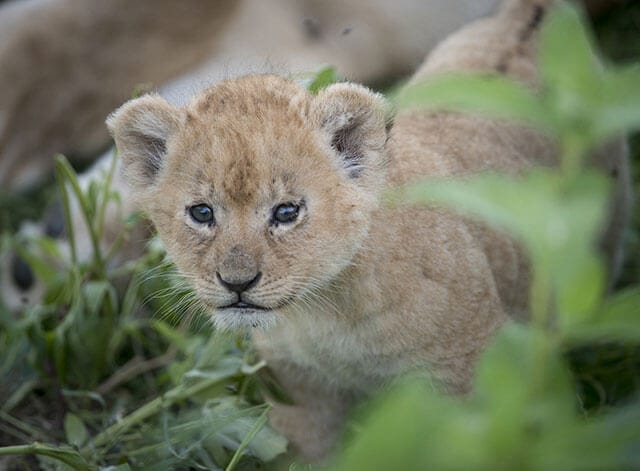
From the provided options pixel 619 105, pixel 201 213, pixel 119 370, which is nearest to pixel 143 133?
pixel 201 213

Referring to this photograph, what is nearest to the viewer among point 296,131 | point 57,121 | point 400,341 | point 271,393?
point 296,131

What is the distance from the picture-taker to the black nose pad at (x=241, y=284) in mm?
2299

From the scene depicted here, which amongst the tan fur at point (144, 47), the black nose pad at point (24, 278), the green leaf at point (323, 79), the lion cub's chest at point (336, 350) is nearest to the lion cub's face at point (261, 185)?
the lion cub's chest at point (336, 350)

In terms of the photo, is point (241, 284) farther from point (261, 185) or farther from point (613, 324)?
point (613, 324)

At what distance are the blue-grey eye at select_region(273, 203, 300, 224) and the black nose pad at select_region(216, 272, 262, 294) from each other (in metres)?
0.15

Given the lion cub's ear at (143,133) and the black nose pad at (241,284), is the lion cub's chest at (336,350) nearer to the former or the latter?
the black nose pad at (241,284)

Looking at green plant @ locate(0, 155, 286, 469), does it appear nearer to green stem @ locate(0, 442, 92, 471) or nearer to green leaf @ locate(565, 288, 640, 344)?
green stem @ locate(0, 442, 92, 471)

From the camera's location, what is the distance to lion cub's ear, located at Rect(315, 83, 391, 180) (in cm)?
249

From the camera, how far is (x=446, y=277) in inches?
107

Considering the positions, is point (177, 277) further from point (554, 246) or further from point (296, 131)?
point (554, 246)

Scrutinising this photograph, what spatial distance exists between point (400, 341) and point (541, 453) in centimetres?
138

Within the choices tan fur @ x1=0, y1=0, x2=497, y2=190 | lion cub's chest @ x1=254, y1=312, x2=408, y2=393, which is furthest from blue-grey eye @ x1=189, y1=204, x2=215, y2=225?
tan fur @ x1=0, y1=0, x2=497, y2=190

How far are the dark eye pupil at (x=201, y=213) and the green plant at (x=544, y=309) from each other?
1128mm

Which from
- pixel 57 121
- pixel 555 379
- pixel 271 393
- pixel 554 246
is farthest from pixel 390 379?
pixel 57 121
